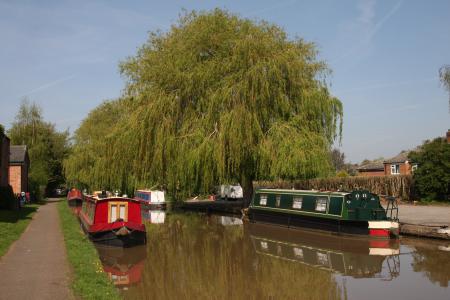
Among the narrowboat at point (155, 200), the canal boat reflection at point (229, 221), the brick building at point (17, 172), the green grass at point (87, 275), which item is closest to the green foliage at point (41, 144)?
the brick building at point (17, 172)

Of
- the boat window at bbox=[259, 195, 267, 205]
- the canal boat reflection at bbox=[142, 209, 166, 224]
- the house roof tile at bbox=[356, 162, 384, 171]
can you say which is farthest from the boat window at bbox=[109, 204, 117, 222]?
the house roof tile at bbox=[356, 162, 384, 171]

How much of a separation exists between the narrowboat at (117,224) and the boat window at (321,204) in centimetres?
701

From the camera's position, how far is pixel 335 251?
575 inches

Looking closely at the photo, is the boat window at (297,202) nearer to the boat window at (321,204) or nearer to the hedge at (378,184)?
A: the boat window at (321,204)

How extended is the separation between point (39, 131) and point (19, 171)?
715 inches

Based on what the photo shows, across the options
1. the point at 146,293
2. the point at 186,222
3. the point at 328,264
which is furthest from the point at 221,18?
the point at 146,293

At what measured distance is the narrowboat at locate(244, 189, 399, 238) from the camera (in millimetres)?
16547

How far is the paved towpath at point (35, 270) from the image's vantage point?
8.14 meters

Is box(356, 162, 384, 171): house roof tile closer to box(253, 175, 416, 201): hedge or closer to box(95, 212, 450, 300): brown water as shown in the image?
box(253, 175, 416, 201): hedge

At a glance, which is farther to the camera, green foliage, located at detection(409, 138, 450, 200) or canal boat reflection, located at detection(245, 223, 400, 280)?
green foliage, located at detection(409, 138, 450, 200)

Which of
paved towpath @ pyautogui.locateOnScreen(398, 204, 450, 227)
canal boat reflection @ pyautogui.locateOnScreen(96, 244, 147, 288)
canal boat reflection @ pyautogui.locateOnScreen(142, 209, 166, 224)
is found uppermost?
paved towpath @ pyautogui.locateOnScreen(398, 204, 450, 227)

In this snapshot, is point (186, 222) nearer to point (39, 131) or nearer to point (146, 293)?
point (146, 293)

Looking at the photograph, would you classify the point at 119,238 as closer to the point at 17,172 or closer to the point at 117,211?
the point at 117,211

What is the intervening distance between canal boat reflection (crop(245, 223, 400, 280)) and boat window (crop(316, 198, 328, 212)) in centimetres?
103
